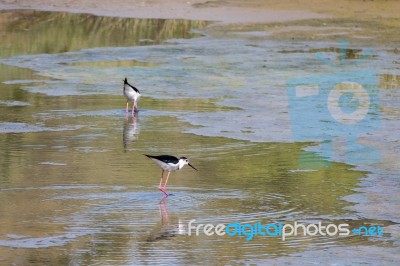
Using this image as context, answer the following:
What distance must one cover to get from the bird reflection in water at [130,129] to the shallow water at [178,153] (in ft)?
0.18

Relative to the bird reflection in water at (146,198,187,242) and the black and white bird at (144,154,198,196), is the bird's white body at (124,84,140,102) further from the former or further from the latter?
the bird reflection in water at (146,198,187,242)

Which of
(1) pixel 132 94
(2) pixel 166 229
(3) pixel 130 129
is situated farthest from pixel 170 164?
(1) pixel 132 94

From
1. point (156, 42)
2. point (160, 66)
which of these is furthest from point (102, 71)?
point (156, 42)

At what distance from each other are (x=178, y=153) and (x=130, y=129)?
1.93 m

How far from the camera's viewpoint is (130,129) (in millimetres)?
15391

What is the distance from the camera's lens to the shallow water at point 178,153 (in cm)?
958

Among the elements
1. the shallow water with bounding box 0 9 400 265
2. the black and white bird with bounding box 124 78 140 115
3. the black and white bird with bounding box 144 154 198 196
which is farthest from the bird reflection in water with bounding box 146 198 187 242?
the black and white bird with bounding box 124 78 140 115

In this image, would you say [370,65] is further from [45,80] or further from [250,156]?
[250,156]

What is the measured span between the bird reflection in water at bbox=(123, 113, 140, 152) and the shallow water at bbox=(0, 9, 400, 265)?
56 millimetres

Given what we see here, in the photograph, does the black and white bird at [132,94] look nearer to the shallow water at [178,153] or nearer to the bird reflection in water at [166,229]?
the shallow water at [178,153]

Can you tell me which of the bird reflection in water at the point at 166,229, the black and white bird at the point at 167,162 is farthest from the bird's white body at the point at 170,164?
the bird reflection in water at the point at 166,229

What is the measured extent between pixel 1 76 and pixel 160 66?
9.79ft

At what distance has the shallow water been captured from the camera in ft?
31.4

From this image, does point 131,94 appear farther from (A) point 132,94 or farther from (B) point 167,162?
(B) point 167,162
